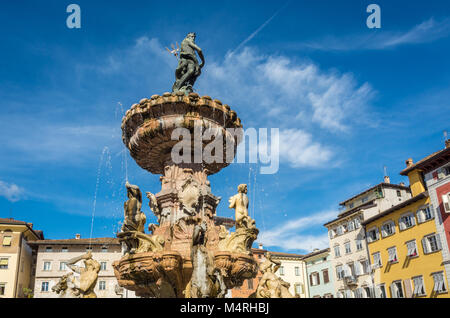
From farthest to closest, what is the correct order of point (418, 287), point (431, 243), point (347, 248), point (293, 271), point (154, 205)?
point (293, 271), point (347, 248), point (418, 287), point (431, 243), point (154, 205)

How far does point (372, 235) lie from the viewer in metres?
46.3

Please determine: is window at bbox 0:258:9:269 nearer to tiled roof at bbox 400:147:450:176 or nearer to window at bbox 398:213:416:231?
window at bbox 398:213:416:231

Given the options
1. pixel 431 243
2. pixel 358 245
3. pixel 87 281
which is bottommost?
pixel 87 281

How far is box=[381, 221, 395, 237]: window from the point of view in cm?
4275

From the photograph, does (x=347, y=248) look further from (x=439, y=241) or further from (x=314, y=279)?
(x=439, y=241)

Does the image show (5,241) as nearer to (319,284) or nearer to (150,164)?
(319,284)

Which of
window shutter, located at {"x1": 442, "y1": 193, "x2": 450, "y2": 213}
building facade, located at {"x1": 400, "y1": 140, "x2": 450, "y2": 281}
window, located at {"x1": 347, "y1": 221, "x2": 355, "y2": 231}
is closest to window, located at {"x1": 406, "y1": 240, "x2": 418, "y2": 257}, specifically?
building facade, located at {"x1": 400, "y1": 140, "x2": 450, "y2": 281}

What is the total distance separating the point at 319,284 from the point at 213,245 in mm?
50425

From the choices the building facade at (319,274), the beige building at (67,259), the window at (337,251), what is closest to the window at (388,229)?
the window at (337,251)

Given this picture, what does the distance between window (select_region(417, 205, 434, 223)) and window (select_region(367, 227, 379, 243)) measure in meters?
7.41

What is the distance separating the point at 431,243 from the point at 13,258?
48.0 meters

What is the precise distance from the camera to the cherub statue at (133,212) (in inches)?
435

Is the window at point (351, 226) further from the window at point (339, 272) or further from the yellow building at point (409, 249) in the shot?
the window at point (339, 272)

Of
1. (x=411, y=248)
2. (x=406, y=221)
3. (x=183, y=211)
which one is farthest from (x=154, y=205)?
(x=406, y=221)
